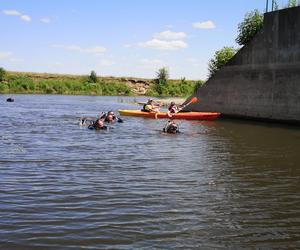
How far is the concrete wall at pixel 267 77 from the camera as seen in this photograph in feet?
75.3

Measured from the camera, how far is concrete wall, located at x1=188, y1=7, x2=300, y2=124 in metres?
23.0

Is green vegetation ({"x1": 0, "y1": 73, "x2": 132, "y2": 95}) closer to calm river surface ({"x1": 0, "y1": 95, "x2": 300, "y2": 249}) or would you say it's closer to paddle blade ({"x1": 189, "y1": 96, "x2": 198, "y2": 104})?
paddle blade ({"x1": 189, "y1": 96, "x2": 198, "y2": 104})

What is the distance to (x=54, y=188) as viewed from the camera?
26.5 ft

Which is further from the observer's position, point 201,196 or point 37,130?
point 37,130

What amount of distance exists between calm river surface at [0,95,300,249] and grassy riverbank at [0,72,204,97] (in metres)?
59.5

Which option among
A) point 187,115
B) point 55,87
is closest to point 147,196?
point 187,115

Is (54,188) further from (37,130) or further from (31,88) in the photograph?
(31,88)

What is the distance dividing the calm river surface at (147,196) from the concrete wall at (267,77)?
859 centimetres

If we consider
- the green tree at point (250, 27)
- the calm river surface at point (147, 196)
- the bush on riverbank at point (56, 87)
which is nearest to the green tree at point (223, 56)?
the green tree at point (250, 27)

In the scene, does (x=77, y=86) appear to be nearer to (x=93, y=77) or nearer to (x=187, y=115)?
(x=93, y=77)

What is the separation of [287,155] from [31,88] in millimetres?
71150

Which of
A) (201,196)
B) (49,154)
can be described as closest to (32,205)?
(201,196)

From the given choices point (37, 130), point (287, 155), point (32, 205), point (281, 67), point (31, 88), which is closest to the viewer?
point (32, 205)

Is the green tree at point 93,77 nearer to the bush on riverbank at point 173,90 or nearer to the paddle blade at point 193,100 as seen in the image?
the bush on riverbank at point 173,90
